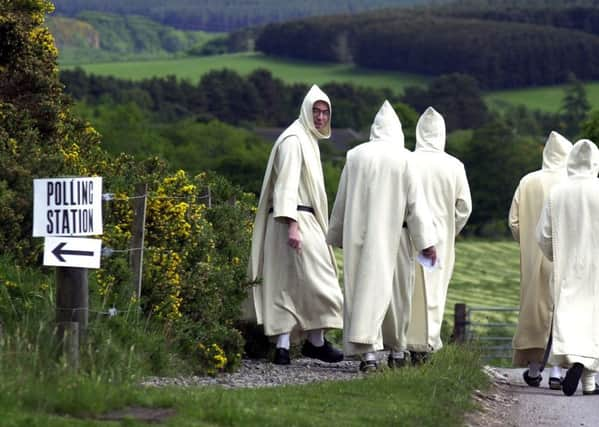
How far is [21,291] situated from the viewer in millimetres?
12945

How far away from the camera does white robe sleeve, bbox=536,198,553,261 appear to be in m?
15.9

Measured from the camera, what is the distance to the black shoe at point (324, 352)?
1578 cm

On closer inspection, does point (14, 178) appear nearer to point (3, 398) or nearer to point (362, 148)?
point (362, 148)

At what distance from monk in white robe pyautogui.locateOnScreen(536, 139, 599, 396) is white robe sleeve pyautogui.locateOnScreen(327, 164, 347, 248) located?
1.95 meters

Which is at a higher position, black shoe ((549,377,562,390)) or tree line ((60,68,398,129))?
black shoe ((549,377,562,390))

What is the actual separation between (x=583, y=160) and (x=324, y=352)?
2905mm

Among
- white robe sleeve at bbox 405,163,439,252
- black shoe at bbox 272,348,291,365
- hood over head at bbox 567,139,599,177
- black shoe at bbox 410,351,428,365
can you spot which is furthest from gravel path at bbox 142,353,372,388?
hood over head at bbox 567,139,599,177

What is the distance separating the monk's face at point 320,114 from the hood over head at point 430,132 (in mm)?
1792

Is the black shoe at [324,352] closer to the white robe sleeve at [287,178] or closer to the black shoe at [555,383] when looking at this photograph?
the white robe sleeve at [287,178]

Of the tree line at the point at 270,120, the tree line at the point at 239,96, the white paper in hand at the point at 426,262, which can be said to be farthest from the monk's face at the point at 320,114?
the tree line at the point at 239,96

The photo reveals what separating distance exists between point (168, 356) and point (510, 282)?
79.3 metres

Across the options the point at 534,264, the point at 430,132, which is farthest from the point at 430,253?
the point at 430,132

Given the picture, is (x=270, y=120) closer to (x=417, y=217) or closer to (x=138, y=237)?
(x=417, y=217)

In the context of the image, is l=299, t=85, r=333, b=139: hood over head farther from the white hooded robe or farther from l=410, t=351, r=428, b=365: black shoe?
l=410, t=351, r=428, b=365: black shoe
